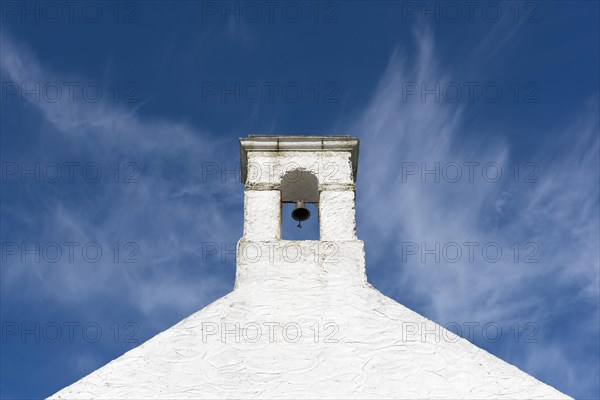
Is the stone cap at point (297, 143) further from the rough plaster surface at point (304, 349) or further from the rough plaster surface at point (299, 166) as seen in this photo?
the rough plaster surface at point (304, 349)

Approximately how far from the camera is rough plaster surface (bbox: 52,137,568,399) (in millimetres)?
6930

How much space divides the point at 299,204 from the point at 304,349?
9.62 feet

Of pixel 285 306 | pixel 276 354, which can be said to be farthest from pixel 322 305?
pixel 276 354

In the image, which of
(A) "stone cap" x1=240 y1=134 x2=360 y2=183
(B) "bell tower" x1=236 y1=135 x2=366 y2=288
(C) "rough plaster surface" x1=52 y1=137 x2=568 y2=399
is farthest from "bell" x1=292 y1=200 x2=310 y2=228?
(C) "rough plaster surface" x1=52 y1=137 x2=568 y2=399

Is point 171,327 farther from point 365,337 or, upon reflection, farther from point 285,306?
point 365,337

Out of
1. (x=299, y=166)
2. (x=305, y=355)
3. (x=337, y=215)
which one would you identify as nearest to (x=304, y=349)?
(x=305, y=355)

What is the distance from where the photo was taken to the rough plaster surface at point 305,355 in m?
6.92

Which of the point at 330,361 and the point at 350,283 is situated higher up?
the point at 350,283

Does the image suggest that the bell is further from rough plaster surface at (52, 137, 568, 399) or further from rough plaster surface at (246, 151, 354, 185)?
rough plaster surface at (52, 137, 568, 399)

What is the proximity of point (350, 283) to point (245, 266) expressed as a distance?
127 centimetres

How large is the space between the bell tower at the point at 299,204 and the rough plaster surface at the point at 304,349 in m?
0.02

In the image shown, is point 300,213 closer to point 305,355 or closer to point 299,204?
point 299,204

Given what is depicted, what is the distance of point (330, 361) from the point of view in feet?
23.7

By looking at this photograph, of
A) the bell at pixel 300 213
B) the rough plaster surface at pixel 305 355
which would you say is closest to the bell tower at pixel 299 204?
the bell at pixel 300 213
